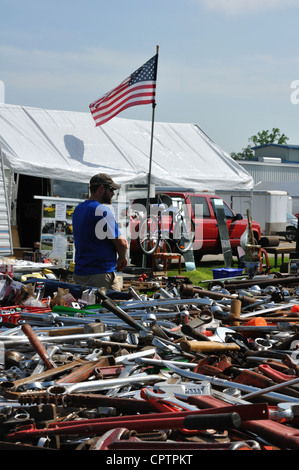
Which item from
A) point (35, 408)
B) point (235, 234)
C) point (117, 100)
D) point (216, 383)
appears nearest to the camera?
point (35, 408)

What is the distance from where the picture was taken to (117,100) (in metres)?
14.0

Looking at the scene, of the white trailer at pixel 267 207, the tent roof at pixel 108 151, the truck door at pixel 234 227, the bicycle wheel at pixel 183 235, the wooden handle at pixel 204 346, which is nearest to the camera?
the wooden handle at pixel 204 346

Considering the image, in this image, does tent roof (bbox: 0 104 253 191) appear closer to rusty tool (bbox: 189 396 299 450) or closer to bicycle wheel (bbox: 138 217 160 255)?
bicycle wheel (bbox: 138 217 160 255)

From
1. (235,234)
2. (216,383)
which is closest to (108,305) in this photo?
(216,383)

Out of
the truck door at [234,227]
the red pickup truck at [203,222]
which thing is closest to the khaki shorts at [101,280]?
the red pickup truck at [203,222]

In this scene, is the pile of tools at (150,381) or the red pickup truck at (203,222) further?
the red pickup truck at (203,222)

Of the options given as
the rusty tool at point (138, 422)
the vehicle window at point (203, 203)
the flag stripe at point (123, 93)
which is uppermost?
the flag stripe at point (123, 93)

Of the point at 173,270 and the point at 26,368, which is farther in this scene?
the point at 173,270

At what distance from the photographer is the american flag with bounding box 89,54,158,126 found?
1339cm

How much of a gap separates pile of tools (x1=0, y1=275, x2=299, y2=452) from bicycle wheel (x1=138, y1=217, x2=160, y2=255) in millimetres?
8865

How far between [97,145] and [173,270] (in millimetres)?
3615

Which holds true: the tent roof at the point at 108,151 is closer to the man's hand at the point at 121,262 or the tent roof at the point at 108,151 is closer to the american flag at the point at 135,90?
the american flag at the point at 135,90

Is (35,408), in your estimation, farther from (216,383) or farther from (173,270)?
(173,270)

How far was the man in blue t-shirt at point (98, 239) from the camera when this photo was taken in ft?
20.7
